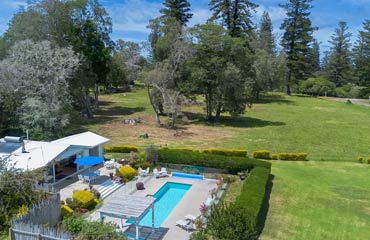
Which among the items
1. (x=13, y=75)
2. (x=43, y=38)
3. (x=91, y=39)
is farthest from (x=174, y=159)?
(x=91, y=39)

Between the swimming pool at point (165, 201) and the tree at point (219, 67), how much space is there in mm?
20619

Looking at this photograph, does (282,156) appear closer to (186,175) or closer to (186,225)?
(186,175)

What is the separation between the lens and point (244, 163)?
21.9 meters

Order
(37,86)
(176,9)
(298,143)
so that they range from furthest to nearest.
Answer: (176,9)
(298,143)
(37,86)

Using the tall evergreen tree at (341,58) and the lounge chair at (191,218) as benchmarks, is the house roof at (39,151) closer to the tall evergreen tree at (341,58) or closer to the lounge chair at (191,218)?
the lounge chair at (191,218)

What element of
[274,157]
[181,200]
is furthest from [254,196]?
[274,157]

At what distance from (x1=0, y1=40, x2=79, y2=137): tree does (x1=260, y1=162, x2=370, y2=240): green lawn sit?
1879cm

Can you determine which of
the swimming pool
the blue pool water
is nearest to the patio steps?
the swimming pool

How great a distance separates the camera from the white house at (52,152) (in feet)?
60.8

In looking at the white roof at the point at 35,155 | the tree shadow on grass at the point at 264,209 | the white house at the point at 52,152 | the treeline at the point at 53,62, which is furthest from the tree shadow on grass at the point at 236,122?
the white roof at the point at 35,155

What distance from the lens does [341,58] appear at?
90188 mm

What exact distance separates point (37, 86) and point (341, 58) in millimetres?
82713

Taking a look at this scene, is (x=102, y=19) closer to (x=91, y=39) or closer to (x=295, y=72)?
(x=91, y=39)

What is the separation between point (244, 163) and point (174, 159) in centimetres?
490
